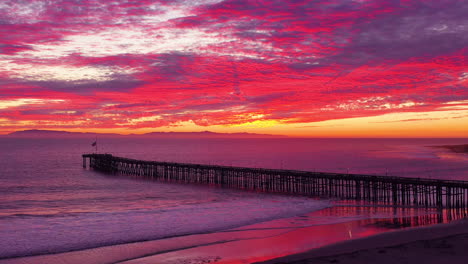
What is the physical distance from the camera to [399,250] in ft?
48.1

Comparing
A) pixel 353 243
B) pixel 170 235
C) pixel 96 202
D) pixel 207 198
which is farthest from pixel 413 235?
pixel 96 202

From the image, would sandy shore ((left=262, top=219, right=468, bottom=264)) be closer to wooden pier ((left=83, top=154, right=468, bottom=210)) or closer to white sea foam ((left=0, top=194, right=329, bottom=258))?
white sea foam ((left=0, top=194, right=329, bottom=258))

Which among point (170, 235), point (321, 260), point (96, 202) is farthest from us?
point (96, 202)

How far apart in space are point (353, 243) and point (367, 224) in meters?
5.66

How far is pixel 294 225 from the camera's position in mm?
22484

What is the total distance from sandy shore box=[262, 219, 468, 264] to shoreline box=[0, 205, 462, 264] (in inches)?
43.5

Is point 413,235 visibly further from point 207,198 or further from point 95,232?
point 207,198

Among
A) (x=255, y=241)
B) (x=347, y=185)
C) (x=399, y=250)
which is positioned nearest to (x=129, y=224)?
(x=255, y=241)

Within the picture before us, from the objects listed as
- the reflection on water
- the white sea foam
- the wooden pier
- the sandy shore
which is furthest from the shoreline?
the wooden pier

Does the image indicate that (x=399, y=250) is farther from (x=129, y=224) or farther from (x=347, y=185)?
(x=347, y=185)

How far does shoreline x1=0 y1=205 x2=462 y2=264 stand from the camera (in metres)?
16.2

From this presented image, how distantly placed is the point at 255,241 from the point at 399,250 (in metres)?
6.47

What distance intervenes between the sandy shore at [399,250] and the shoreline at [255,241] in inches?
43.5

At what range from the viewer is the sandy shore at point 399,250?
13.4 m
